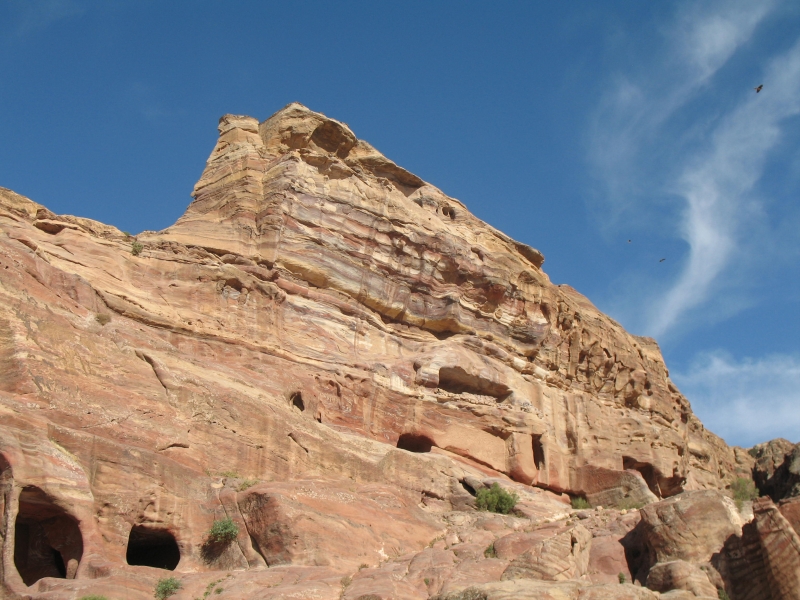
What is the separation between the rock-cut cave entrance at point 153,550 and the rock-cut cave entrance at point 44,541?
2.10m

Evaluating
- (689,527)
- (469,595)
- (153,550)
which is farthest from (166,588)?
(689,527)

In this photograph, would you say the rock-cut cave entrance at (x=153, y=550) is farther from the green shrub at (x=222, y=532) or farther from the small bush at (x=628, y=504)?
the small bush at (x=628, y=504)

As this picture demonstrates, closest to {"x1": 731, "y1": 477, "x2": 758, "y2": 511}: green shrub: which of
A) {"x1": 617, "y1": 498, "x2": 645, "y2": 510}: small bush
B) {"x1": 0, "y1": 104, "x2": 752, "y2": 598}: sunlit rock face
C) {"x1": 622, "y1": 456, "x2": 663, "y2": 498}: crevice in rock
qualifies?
{"x1": 0, "y1": 104, "x2": 752, "y2": 598}: sunlit rock face

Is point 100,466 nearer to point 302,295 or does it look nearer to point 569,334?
point 302,295

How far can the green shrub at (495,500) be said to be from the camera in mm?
32750

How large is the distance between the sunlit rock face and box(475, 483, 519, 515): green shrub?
1.64ft

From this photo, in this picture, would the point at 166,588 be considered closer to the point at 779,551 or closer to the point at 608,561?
the point at 608,561

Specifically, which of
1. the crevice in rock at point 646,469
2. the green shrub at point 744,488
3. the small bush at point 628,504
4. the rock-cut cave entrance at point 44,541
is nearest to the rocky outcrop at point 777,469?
the green shrub at point 744,488

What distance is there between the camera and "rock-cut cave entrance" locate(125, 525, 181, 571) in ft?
78.7

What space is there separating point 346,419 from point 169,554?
38.4 ft

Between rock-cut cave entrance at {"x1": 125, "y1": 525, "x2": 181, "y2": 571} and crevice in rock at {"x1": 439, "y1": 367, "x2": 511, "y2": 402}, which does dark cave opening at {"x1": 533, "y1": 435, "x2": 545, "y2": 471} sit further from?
rock-cut cave entrance at {"x1": 125, "y1": 525, "x2": 181, "y2": 571}

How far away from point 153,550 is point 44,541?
3.80 metres

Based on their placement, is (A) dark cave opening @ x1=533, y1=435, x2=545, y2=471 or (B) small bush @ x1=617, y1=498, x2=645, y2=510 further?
(A) dark cave opening @ x1=533, y1=435, x2=545, y2=471

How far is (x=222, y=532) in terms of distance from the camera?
23641 millimetres
